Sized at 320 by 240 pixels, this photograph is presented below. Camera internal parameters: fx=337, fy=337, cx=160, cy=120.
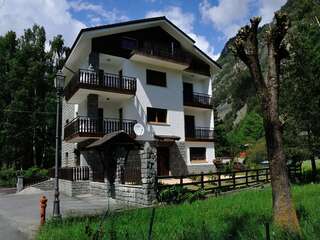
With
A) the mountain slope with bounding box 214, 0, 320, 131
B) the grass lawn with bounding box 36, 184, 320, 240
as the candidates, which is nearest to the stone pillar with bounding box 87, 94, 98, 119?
the grass lawn with bounding box 36, 184, 320, 240

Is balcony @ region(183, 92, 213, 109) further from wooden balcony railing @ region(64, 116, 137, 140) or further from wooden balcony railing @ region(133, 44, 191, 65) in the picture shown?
wooden balcony railing @ region(64, 116, 137, 140)

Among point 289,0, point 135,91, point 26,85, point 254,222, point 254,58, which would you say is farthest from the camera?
point 289,0

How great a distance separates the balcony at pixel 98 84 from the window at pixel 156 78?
1538 millimetres

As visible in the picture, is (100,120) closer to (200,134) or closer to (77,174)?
(77,174)

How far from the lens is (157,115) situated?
24375 millimetres

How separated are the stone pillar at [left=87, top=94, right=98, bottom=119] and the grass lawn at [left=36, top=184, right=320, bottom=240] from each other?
1287 centimetres

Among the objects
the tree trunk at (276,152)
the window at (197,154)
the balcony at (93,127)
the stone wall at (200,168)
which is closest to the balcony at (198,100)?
the window at (197,154)

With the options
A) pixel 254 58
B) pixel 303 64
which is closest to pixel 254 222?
pixel 254 58

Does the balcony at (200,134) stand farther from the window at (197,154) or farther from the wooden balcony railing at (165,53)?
the wooden balcony railing at (165,53)

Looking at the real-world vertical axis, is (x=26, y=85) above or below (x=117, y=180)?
above

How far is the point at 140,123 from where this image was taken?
75.4 ft

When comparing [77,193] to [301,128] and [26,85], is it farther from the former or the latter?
[26,85]

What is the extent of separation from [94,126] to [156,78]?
631 cm

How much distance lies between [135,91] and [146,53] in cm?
278
